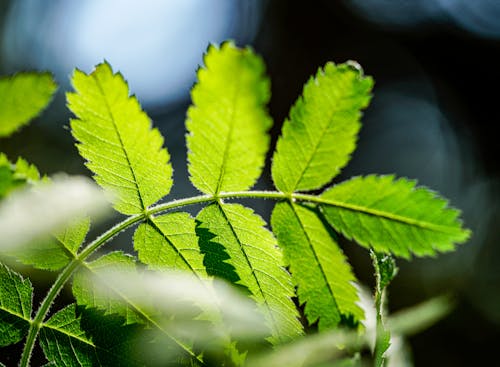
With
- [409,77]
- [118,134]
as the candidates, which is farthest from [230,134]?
[409,77]

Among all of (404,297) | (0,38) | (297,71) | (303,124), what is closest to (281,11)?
(297,71)

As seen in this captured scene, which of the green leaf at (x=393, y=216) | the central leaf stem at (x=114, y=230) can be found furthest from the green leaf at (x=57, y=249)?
the green leaf at (x=393, y=216)

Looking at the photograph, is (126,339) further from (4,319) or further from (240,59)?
(240,59)

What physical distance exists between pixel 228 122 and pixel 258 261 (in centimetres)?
26

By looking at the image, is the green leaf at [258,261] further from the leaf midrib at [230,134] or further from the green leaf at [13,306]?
the green leaf at [13,306]

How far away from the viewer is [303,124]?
1058 mm

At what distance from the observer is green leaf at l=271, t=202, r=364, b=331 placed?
99 cm

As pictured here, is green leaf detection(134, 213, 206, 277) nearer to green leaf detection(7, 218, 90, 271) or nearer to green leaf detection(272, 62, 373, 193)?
green leaf detection(7, 218, 90, 271)

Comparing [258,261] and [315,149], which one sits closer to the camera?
[258,261]

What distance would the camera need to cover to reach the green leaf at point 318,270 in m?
0.99

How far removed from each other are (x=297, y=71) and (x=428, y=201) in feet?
51.1

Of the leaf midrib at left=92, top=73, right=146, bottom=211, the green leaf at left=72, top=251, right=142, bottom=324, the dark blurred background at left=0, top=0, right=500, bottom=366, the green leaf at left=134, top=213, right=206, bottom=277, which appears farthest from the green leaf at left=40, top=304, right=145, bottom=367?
the dark blurred background at left=0, top=0, right=500, bottom=366

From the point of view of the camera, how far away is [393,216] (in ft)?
3.36

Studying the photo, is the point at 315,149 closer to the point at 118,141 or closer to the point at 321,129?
the point at 321,129
